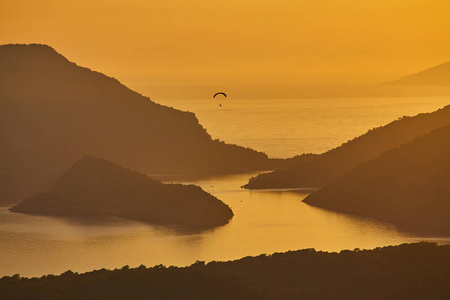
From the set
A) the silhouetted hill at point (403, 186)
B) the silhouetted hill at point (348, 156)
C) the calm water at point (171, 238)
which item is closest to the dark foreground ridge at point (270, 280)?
the calm water at point (171, 238)

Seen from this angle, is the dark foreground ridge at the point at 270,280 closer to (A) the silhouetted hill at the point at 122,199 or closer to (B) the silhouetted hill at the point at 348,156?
(A) the silhouetted hill at the point at 122,199

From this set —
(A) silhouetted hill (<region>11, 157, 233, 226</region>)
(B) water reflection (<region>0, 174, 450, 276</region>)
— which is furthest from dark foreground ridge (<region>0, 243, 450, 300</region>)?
A: (A) silhouetted hill (<region>11, 157, 233, 226</region>)

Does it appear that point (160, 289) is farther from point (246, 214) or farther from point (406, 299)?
point (246, 214)

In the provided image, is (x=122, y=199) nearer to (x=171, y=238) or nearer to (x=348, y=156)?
(x=171, y=238)

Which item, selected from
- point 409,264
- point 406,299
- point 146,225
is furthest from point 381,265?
point 146,225

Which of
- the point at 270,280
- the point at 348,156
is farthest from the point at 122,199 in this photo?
the point at 270,280

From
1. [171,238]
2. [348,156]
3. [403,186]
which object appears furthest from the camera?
[348,156]
